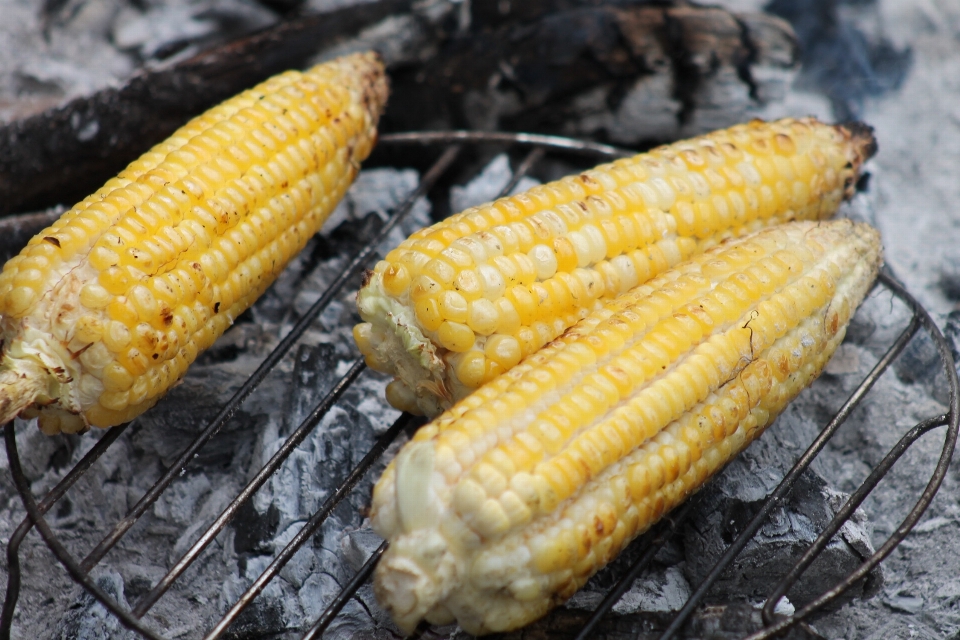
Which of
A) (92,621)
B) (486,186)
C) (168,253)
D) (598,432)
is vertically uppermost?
(168,253)

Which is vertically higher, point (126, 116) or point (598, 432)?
point (126, 116)

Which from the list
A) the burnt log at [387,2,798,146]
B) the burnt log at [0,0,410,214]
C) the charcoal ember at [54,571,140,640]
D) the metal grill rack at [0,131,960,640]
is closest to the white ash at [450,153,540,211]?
the burnt log at [387,2,798,146]

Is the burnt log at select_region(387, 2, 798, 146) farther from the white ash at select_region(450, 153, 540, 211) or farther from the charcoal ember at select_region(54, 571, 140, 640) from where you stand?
the charcoal ember at select_region(54, 571, 140, 640)

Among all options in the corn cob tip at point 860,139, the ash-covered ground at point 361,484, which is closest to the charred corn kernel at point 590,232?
the corn cob tip at point 860,139

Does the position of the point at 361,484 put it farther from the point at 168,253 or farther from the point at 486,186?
the point at 486,186

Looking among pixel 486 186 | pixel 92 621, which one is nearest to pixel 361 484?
pixel 92 621

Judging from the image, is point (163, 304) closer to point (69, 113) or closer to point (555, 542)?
point (555, 542)

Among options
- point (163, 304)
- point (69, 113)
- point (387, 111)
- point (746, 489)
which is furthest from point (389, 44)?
point (746, 489)
